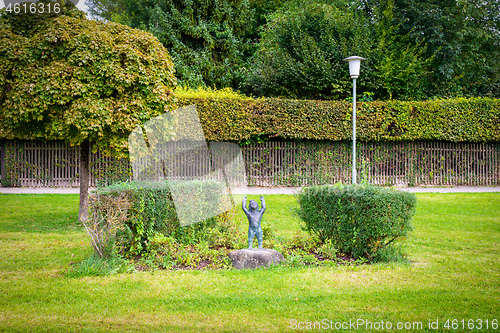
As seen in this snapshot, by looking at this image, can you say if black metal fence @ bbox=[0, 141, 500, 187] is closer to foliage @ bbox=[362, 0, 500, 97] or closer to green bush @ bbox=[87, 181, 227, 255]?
foliage @ bbox=[362, 0, 500, 97]

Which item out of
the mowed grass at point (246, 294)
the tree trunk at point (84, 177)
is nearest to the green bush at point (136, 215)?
the mowed grass at point (246, 294)

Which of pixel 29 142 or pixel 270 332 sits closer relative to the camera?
pixel 270 332

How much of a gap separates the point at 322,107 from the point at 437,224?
8.80 meters

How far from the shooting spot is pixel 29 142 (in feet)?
55.4

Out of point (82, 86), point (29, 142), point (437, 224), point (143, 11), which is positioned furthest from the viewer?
point (143, 11)

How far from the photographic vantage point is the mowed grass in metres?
4.06

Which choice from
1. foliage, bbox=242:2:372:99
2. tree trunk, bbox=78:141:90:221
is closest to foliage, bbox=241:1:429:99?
foliage, bbox=242:2:372:99

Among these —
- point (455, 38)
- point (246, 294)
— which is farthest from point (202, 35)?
point (246, 294)

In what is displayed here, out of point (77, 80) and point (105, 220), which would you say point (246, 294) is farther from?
point (77, 80)

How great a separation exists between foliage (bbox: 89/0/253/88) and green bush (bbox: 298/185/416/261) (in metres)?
19.3

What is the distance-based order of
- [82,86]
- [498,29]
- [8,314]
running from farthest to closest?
[498,29] < [82,86] < [8,314]

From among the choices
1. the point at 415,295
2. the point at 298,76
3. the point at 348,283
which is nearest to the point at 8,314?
the point at 348,283

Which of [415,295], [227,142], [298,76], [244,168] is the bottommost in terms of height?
[415,295]

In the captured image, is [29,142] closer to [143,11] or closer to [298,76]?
[298,76]
